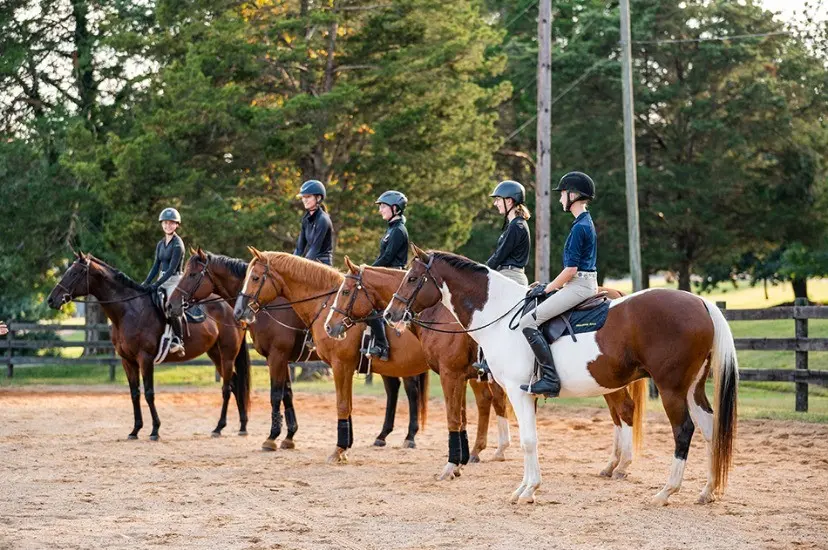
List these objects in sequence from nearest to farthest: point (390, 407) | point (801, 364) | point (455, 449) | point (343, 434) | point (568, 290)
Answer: point (568, 290) < point (455, 449) < point (343, 434) < point (390, 407) < point (801, 364)

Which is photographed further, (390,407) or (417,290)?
(390,407)

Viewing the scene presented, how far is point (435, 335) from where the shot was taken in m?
10.8

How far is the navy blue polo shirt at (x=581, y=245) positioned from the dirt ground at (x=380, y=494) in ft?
6.73

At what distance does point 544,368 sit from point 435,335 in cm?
203

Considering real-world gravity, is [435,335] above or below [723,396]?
above

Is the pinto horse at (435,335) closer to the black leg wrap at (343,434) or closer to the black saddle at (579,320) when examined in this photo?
the black leg wrap at (343,434)

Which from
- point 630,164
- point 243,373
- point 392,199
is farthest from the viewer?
point 630,164

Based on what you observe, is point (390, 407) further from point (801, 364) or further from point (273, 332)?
point (801, 364)

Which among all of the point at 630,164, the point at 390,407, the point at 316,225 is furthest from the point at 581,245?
the point at 630,164

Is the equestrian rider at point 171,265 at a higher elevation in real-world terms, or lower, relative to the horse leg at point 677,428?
higher

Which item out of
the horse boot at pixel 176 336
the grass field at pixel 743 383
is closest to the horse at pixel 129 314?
the horse boot at pixel 176 336

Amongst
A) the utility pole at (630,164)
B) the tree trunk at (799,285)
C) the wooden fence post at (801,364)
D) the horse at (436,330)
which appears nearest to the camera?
the horse at (436,330)

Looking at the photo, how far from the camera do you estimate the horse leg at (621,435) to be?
408 inches

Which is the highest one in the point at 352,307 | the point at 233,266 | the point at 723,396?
the point at 233,266
